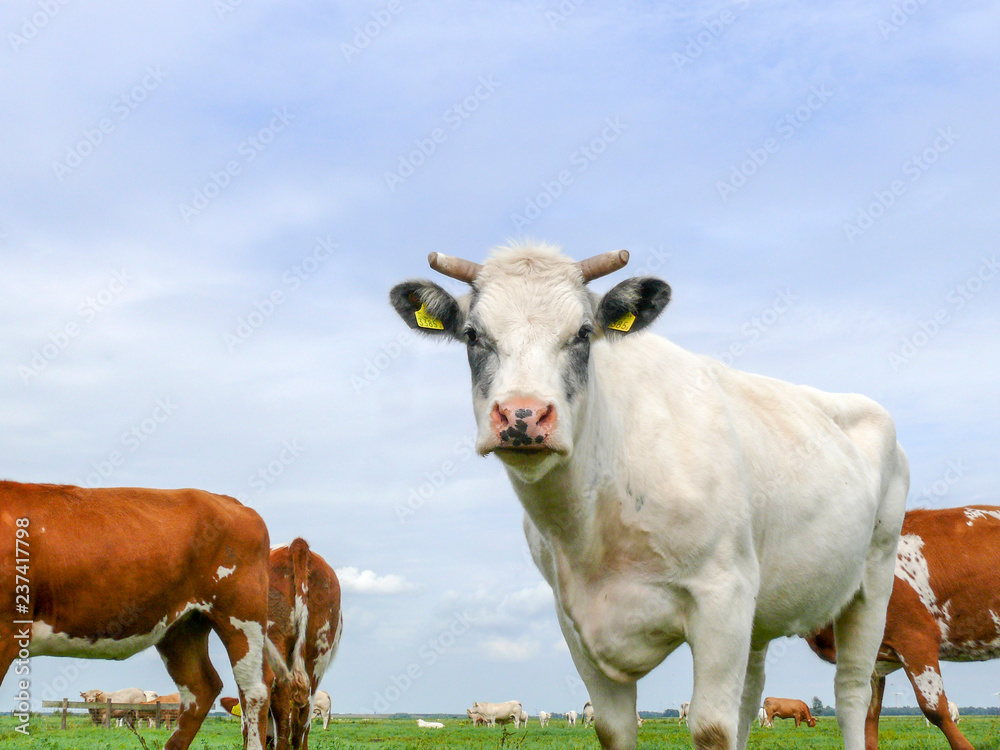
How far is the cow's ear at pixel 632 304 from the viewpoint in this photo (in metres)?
5.16

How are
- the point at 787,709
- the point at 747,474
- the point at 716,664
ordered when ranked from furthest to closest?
the point at 787,709 < the point at 747,474 < the point at 716,664

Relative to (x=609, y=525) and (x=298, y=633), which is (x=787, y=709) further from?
(x=609, y=525)

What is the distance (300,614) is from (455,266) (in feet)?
23.7

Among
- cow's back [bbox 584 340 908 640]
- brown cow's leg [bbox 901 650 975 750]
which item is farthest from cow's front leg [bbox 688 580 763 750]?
brown cow's leg [bbox 901 650 975 750]

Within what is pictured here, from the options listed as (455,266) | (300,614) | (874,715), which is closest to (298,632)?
(300,614)

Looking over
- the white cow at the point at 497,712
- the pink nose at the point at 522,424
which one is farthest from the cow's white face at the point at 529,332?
the white cow at the point at 497,712

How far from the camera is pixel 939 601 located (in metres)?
11.4

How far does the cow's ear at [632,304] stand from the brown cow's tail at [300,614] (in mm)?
7268

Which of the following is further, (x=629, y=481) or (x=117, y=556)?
(x=117, y=556)

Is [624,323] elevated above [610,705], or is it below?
above

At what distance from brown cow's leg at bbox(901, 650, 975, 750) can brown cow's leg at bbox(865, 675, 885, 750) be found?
50cm

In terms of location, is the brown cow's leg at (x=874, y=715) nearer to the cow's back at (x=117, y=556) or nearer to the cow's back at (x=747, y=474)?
the cow's back at (x=747, y=474)

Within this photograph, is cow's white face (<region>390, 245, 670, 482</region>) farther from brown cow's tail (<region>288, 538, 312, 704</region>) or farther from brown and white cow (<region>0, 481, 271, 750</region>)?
brown cow's tail (<region>288, 538, 312, 704</region>)

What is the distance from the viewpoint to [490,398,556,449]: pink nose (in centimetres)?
416
